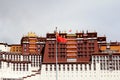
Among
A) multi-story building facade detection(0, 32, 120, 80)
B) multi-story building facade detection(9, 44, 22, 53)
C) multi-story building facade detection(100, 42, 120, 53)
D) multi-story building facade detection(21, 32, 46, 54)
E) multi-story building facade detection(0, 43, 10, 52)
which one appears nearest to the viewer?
multi-story building facade detection(0, 32, 120, 80)

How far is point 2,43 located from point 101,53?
5554 cm

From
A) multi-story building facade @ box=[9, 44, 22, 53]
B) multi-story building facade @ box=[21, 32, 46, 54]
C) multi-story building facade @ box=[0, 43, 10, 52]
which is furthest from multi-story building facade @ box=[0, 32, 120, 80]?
multi-story building facade @ box=[0, 43, 10, 52]

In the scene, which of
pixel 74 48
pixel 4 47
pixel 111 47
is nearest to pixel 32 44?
pixel 4 47

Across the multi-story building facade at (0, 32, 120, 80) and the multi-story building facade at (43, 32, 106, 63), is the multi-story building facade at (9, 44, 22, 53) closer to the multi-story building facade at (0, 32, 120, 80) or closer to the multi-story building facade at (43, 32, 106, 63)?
the multi-story building facade at (0, 32, 120, 80)

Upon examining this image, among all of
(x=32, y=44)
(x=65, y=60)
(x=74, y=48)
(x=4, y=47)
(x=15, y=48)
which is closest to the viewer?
(x=65, y=60)

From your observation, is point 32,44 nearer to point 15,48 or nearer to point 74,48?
point 15,48

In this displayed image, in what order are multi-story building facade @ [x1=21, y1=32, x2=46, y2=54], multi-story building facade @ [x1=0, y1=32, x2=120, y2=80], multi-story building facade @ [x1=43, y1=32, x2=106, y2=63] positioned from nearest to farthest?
1. multi-story building facade @ [x1=0, y1=32, x2=120, y2=80]
2. multi-story building facade @ [x1=43, y1=32, x2=106, y2=63]
3. multi-story building facade @ [x1=21, y1=32, x2=46, y2=54]

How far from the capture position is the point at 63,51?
160375 millimetres

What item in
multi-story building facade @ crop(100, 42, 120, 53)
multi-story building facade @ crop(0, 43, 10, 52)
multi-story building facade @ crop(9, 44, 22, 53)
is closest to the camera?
multi-story building facade @ crop(100, 42, 120, 53)

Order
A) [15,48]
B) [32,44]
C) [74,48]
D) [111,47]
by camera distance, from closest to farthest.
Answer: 1. [74,48]
2. [111,47]
3. [32,44]
4. [15,48]

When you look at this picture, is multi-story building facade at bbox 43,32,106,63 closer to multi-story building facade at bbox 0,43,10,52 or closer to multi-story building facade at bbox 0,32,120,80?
multi-story building facade at bbox 0,32,120,80

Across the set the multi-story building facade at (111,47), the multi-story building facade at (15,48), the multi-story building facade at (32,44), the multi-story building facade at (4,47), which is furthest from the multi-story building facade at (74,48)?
the multi-story building facade at (4,47)

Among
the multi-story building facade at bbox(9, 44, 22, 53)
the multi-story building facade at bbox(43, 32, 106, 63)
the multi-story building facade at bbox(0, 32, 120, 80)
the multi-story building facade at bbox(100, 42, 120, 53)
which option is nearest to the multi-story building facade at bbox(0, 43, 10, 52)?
the multi-story building facade at bbox(9, 44, 22, 53)

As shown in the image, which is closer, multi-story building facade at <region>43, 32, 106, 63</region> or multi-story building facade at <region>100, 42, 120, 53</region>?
multi-story building facade at <region>43, 32, 106, 63</region>
